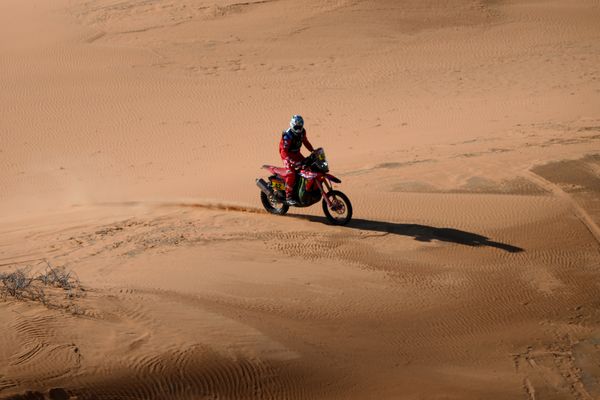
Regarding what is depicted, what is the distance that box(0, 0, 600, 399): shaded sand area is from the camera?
684 centimetres

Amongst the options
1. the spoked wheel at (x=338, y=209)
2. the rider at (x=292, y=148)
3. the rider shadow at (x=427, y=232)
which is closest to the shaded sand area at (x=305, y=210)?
the rider shadow at (x=427, y=232)

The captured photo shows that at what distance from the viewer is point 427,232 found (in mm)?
10398


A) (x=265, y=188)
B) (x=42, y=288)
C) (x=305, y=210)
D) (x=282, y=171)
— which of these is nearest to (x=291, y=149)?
(x=282, y=171)

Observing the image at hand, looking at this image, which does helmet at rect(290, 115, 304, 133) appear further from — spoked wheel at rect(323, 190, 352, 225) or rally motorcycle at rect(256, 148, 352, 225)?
spoked wheel at rect(323, 190, 352, 225)

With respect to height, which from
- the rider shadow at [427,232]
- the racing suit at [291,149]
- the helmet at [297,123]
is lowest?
the rider shadow at [427,232]

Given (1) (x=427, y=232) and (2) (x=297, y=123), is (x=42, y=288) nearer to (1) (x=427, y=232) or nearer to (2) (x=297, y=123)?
(2) (x=297, y=123)

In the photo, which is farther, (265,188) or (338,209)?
(265,188)

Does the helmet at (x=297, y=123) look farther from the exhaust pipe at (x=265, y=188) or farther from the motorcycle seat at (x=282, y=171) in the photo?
the exhaust pipe at (x=265, y=188)

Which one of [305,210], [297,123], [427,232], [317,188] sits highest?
[297,123]

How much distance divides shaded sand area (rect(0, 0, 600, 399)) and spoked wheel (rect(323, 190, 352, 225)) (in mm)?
200

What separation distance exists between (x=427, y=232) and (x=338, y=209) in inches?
51.2

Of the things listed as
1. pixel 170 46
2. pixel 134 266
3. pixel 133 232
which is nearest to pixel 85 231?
pixel 133 232

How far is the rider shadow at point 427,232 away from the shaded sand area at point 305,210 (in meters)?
0.04

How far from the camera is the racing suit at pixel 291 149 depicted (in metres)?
10.7
